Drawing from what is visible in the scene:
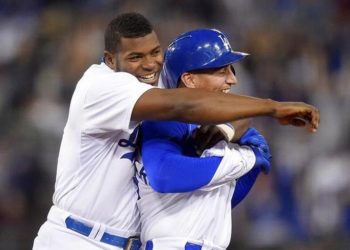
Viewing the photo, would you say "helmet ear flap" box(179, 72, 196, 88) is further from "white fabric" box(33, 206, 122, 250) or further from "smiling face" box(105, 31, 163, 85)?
"white fabric" box(33, 206, 122, 250)

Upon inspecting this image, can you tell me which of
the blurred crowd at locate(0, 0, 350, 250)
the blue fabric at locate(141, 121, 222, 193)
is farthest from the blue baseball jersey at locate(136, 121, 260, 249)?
the blurred crowd at locate(0, 0, 350, 250)

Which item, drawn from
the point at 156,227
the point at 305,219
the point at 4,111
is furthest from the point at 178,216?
the point at 4,111

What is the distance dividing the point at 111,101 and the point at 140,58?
1.01 ft

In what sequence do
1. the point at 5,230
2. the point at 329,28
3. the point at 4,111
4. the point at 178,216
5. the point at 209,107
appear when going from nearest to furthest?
the point at 209,107 < the point at 178,216 < the point at 5,230 < the point at 4,111 < the point at 329,28

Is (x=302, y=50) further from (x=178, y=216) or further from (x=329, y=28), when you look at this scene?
(x=178, y=216)

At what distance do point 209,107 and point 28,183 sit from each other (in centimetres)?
338

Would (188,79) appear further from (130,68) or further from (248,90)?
(248,90)

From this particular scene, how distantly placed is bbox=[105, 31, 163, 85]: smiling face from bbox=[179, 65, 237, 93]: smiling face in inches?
6.7

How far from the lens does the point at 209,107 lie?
2955 mm

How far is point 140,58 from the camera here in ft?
11.1

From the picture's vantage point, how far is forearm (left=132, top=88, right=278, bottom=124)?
2.92m

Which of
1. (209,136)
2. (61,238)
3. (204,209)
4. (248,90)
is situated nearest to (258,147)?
(209,136)

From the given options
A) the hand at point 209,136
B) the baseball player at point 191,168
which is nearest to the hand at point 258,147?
the baseball player at point 191,168

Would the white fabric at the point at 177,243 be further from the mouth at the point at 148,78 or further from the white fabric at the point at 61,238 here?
the mouth at the point at 148,78
